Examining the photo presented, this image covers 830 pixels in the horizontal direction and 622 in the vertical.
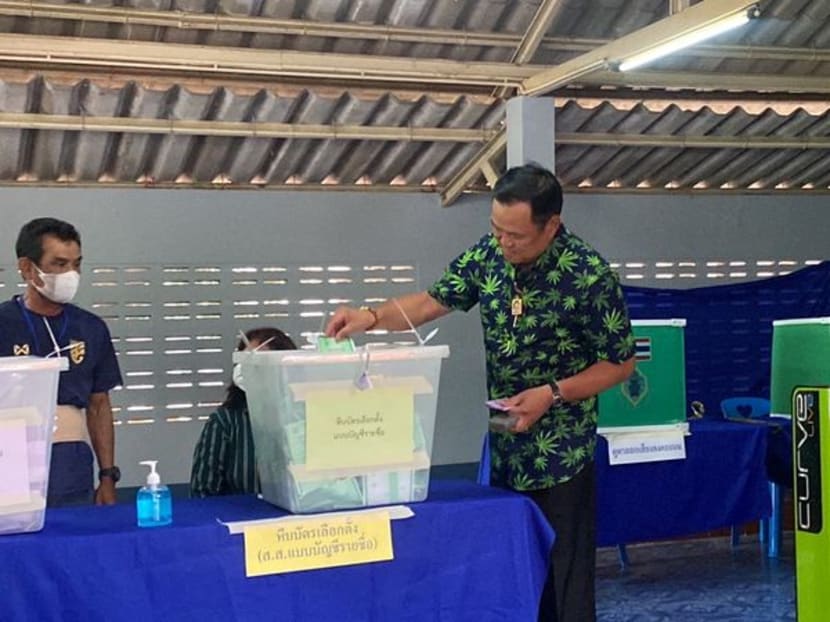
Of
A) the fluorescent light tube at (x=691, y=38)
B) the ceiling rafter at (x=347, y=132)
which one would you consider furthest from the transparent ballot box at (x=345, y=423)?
the ceiling rafter at (x=347, y=132)

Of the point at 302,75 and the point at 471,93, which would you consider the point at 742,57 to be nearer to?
the point at 471,93

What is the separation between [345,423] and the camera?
6.90 ft

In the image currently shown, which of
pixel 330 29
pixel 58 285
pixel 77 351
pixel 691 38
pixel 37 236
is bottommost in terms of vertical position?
pixel 77 351

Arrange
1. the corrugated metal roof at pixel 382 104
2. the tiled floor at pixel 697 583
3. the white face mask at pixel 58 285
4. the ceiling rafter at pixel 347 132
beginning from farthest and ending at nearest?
the ceiling rafter at pixel 347 132 < the corrugated metal roof at pixel 382 104 < the tiled floor at pixel 697 583 < the white face mask at pixel 58 285

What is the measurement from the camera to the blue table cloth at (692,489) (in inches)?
187

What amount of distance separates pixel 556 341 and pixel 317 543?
2.26ft

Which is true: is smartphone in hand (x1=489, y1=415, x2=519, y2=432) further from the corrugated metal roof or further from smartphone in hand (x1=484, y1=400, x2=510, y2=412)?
the corrugated metal roof

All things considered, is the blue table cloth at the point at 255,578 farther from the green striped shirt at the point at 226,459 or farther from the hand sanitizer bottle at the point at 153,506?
the green striped shirt at the point at 226,459

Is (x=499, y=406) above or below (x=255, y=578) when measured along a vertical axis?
above

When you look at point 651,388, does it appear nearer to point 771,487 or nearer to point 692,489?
point 692,489

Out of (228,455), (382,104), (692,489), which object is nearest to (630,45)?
(382,104)

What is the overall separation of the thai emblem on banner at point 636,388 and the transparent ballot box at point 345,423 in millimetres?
2641

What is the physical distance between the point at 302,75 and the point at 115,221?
2.08 metres

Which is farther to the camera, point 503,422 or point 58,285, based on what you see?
point 58,285
